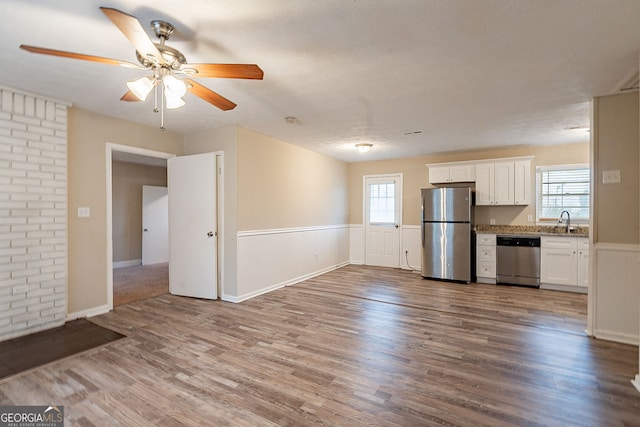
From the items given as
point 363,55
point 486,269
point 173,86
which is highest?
point 363,55

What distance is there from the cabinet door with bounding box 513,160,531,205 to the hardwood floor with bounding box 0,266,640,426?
6.58ft

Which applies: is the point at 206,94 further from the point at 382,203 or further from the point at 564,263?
the point at 564,263

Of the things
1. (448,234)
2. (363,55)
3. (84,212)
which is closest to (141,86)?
(363,55)

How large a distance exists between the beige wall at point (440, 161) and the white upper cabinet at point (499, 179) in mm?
270

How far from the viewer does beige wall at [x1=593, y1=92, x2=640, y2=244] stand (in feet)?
9.36

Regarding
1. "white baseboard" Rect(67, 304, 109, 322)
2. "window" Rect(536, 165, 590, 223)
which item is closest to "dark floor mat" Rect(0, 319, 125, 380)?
"white baseboard" Rect(67, 304, 109, 322)

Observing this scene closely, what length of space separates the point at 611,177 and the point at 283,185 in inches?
162

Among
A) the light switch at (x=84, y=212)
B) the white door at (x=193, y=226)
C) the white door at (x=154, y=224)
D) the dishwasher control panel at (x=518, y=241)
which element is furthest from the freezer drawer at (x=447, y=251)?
the white door at (x=154, y=224)

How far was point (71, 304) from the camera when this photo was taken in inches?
132

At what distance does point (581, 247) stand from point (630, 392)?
3.28 metres

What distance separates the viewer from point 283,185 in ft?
16.3

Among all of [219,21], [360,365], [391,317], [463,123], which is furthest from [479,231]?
[219,21]

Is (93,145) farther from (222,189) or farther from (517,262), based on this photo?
(517,262)

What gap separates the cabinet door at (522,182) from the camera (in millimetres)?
5121
